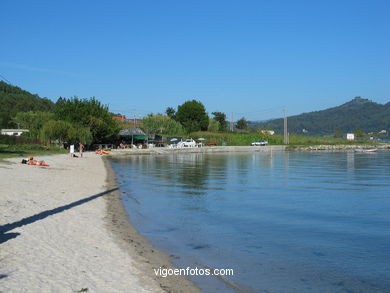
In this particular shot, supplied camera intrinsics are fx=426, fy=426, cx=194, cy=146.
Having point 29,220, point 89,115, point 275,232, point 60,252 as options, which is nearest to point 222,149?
point 89,115

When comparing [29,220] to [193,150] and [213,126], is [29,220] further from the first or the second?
[213,126]

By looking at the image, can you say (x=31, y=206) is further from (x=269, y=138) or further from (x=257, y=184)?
(x=269, y=138)

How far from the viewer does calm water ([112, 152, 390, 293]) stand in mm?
8789

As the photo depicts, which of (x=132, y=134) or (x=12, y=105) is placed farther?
(x=12, y=105)

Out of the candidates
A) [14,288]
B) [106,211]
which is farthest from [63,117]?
[14,288]

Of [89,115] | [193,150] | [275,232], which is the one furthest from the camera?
[193,150]

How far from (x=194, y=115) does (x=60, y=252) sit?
4220 inches

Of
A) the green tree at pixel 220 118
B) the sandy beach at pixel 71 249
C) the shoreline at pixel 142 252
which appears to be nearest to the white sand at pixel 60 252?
the sandy beach at pixel 71 249

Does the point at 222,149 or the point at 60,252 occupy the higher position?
the point at 222,149

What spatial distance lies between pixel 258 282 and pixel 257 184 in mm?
17728

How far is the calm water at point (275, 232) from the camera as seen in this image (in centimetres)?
879

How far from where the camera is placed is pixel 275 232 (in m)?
12.8

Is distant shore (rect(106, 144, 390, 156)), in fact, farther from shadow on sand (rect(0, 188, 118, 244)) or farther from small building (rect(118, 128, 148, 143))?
shadow on sand (rect(0, 188, 118, 244))

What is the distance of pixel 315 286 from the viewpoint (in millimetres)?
8305
